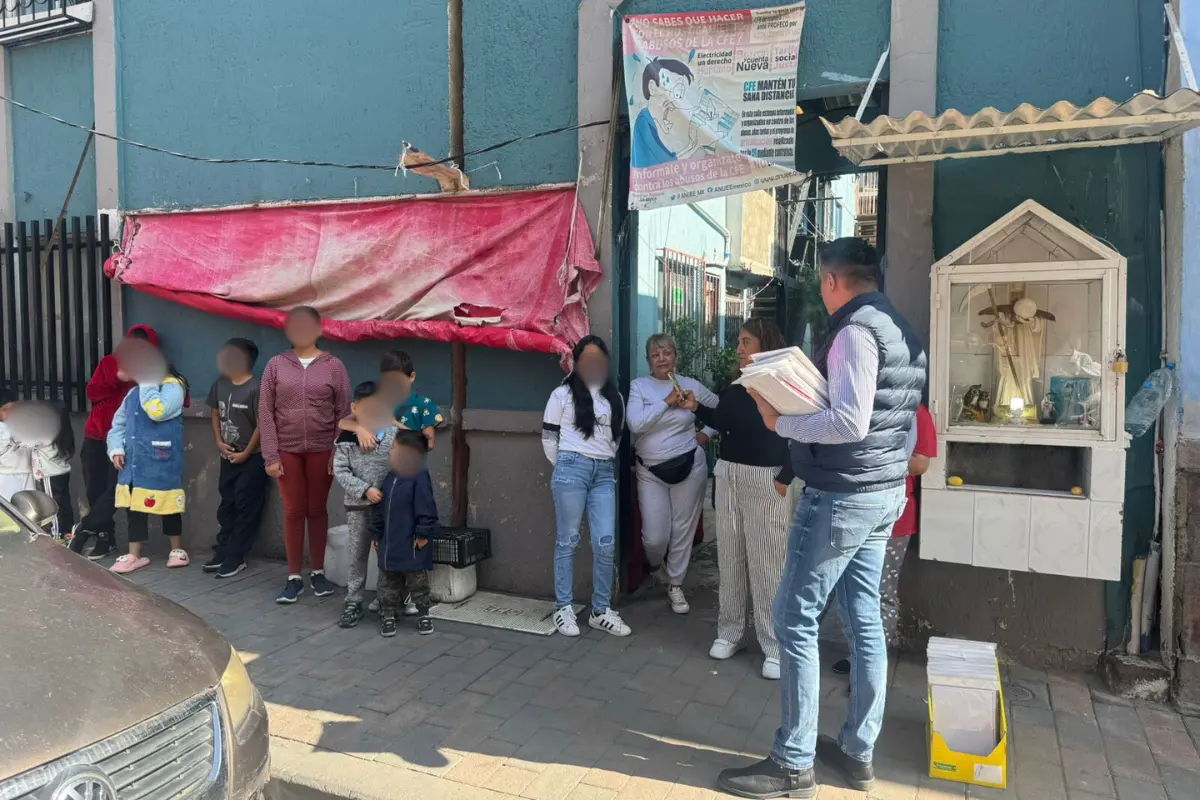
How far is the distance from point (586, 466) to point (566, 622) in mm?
967

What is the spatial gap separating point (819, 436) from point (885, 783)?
1.52 m

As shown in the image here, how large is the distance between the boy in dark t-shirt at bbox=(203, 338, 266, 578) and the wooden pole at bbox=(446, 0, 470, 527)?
159cm

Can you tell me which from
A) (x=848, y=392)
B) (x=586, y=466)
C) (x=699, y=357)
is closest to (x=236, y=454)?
(x=586, y=466)

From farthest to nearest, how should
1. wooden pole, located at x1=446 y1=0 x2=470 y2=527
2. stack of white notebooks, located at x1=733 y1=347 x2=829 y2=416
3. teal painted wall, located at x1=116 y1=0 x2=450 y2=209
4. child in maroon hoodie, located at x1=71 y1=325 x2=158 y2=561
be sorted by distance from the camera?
child in maroon hoodie, located at x1=71 y1=325 x2=158 y2=561
teal painted wall, located at x1=116 y1=0 x2=450 y2=209
wooden pole, located at x1=446 y1=0 x2=470 y2=527
stack of white notebooks, located at x1=733 y1=347 x2=829 y2=416

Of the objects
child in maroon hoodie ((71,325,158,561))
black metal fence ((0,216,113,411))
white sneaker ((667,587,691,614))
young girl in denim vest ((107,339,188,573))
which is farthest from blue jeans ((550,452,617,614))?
black metal fence ((0,216,113,411))

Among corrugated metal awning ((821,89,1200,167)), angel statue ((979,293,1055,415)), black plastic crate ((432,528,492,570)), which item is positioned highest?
corrugated metal awning ((821,89,1200,167))

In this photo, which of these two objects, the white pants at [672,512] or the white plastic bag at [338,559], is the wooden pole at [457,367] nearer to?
the white plastic bag at [338,559]

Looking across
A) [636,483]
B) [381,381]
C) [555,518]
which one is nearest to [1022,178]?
[636,483]

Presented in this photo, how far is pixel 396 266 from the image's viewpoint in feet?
19.3

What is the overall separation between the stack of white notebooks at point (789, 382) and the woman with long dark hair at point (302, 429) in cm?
348

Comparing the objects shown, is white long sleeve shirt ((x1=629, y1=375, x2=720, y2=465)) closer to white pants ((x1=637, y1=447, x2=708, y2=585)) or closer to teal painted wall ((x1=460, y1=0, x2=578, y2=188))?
white pants ((x1=637, y1=447, x2=708, y2=585))

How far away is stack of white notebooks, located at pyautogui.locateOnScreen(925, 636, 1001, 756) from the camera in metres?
3.45

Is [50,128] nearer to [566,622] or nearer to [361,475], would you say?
[361,475]

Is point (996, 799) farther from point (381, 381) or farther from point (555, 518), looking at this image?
point (381, 381)
